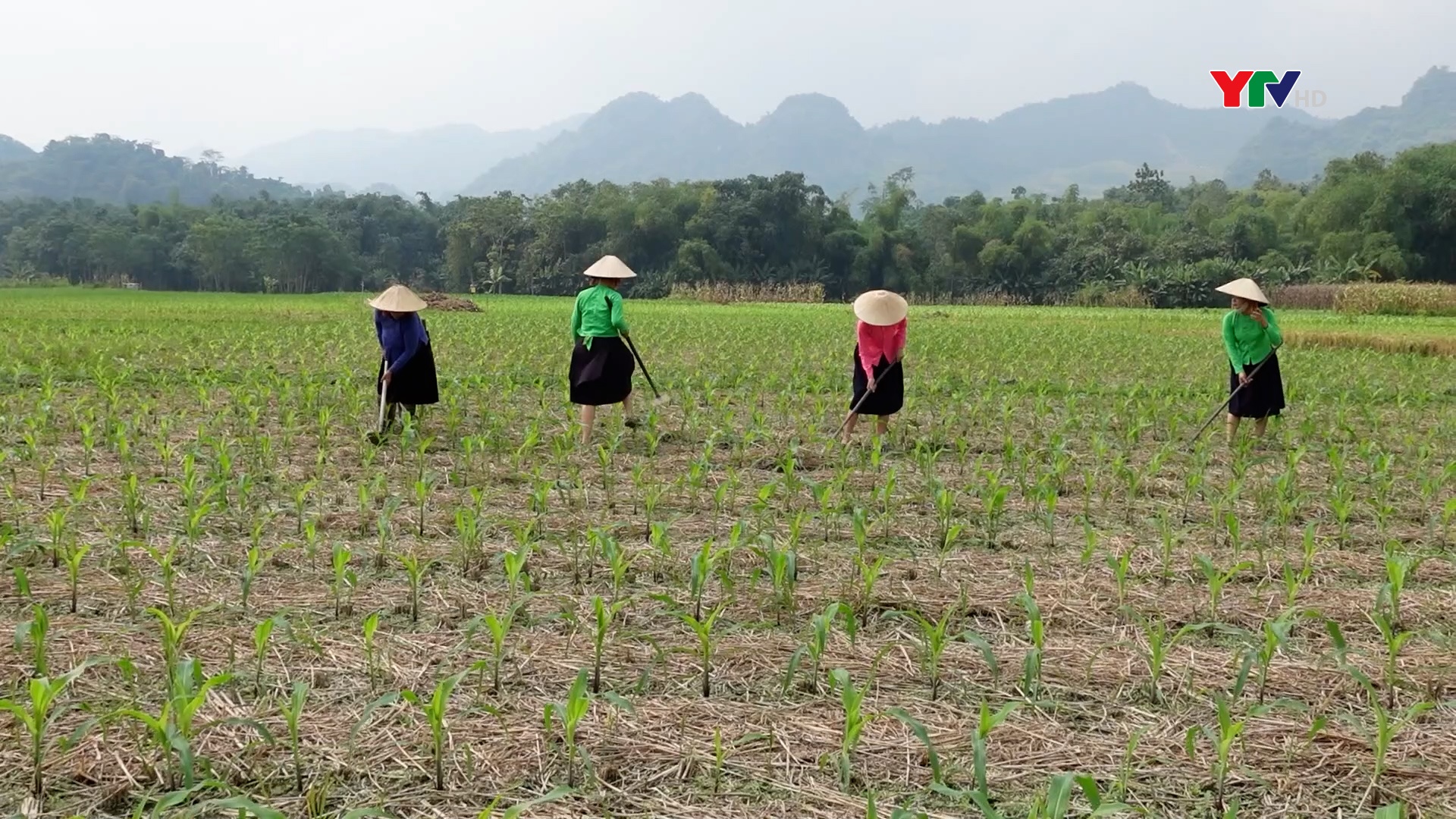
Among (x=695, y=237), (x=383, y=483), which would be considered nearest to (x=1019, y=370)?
(x=383, y=483)

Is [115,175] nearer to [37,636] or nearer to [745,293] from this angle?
[745,293]

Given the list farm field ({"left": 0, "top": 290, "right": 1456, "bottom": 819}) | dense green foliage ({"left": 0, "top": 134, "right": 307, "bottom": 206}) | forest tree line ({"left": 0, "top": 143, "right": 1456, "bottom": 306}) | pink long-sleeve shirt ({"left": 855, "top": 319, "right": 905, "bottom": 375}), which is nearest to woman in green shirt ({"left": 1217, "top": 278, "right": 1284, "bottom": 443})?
farm field ({"left": 0, "top": 290, "right": 1456, "bottom": 819})

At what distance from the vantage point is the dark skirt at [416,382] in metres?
7.32

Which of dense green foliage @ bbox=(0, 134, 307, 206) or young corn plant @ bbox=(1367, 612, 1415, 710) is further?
dense green foliage @ bbox=(0, 134, 307, 206)

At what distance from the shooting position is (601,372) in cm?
741

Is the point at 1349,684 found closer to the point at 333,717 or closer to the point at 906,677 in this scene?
the point at 906,677

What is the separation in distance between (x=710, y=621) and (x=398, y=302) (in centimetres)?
480

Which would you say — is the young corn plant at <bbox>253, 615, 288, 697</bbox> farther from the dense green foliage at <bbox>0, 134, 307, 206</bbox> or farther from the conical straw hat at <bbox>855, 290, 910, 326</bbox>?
the dense green foliage at <bbox>0, 134, 307, 206</bbox>

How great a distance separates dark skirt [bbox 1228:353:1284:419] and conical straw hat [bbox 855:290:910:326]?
9.07 feet

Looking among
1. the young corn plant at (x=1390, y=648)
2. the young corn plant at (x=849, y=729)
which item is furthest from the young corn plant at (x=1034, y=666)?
the young corn plant at (x=1390, y=648)

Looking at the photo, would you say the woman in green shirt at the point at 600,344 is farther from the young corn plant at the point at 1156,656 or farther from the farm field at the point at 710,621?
the young corn plant at the point at 1156,656

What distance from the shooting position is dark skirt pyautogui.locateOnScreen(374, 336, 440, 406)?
7316 millimetres

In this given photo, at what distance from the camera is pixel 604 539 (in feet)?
12.8

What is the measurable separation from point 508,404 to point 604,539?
565 cm
